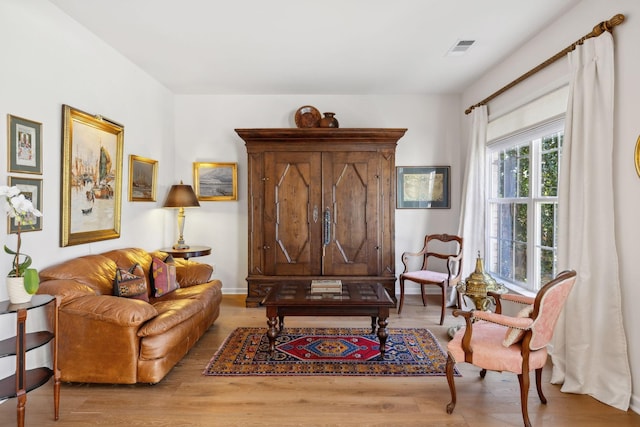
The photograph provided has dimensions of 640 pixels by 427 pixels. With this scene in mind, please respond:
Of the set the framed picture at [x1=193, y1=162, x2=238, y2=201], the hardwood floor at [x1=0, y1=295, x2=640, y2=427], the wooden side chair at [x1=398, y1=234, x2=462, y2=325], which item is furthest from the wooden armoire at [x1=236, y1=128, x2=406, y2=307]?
the hardwood floor at [x1=0, y1=295, x2=640, y2=427]

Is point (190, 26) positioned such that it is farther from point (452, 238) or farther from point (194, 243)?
point (452, 238)

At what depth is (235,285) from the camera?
17.7ft

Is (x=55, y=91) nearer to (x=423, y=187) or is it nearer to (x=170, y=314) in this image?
(x=170, y=314)

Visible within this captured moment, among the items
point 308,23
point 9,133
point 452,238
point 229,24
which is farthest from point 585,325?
point 9,133

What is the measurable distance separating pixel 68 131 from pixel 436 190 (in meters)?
4.37

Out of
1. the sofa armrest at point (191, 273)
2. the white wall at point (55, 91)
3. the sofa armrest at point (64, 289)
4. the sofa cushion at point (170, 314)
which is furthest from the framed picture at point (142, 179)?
the sofa armrest at point (64, 289)

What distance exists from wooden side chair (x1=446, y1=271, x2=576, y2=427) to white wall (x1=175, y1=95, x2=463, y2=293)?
2.98 meters

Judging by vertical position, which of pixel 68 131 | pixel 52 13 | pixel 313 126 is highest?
pixel 52 13

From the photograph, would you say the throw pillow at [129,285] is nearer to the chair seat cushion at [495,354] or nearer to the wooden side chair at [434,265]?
the chair seat cushion at [495,354]

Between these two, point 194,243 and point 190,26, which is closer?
point 190,26

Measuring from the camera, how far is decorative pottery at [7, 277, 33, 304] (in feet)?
7.13

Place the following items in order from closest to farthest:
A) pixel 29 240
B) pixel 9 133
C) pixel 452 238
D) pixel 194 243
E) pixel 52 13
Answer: pixel 9 133 → pixel 29 240 → pixel 52 13 → pixel 452 238 → pixel 194 243

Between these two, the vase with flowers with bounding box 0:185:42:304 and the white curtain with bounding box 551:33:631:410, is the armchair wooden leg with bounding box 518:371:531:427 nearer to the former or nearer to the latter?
the white curtain with bounding box 551:33:631:410

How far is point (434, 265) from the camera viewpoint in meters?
5.38
